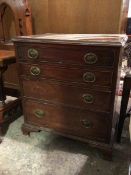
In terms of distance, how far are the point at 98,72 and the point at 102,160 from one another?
0.70 m

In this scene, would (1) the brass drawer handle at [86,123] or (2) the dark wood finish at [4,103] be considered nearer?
(1) the brass drawer handle at [86,123]

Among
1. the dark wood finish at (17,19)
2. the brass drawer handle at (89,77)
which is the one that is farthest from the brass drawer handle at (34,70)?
the dark wood finish at (17,19)

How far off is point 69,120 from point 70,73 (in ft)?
1.28

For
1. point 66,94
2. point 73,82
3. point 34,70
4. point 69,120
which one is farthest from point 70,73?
point 69,120

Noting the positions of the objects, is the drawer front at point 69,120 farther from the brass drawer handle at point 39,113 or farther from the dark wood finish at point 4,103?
the dark wood finish at point 4,103

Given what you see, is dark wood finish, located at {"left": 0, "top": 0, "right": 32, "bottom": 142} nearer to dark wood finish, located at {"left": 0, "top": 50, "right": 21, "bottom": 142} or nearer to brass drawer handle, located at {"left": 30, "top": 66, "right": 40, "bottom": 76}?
dark wood finish, located at {"left": 0, "top": 50, "right": 21, "bottom": 142}

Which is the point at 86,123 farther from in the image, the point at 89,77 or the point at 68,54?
the point at 68,54

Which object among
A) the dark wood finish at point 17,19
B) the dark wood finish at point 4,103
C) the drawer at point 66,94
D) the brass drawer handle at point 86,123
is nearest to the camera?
the drawer at point 66,94

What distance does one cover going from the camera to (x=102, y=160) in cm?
136

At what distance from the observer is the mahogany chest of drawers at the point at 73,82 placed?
110 cm

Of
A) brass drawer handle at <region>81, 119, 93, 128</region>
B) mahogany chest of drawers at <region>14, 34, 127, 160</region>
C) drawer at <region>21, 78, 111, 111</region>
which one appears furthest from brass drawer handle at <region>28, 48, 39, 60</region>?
brass drawer handle at <region>81, 119, 93, 128</region>

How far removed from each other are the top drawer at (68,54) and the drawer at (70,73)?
4 cm

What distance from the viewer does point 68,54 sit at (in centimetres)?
115

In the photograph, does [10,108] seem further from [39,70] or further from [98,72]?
[98,72]
